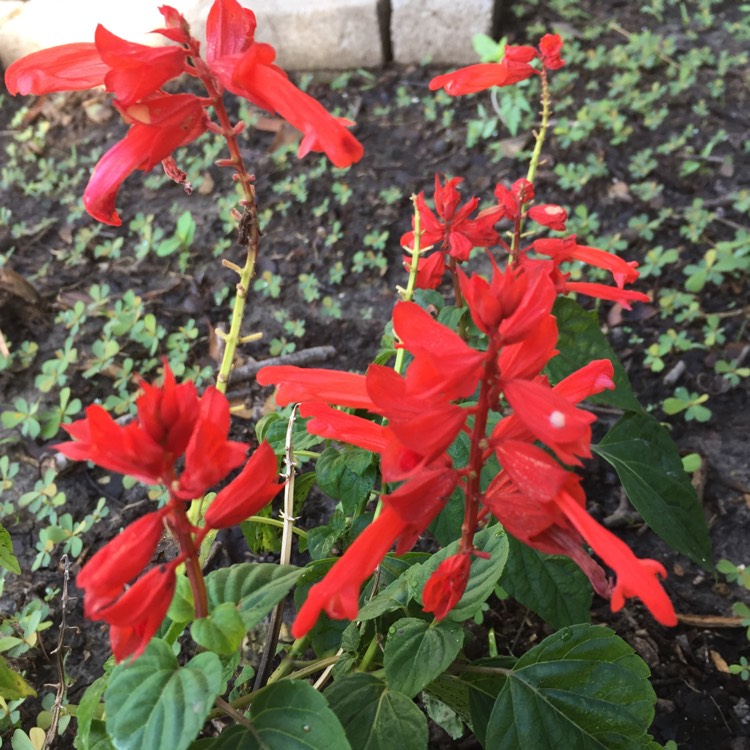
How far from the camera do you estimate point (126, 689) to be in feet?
2.75

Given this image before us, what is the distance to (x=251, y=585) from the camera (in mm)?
958

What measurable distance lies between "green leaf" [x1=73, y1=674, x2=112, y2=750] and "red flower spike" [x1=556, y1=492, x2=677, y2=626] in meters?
0.64

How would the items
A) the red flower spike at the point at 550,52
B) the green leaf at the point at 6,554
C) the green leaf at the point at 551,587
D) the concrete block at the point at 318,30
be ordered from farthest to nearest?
the concrete block at the point at 318,30, the red flower spike at the point at 550,52, the green leaf at the point at 551,587, the green leaf at the point at 6,554

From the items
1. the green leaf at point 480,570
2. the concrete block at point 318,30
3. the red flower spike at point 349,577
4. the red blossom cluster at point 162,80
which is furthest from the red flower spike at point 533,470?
the concrete block at point 318,30

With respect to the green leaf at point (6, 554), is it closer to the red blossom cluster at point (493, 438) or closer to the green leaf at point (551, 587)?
the red blossom cluster at point (493, 438)

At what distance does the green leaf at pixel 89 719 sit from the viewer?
0.91 m

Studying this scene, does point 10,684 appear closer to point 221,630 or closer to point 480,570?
point 221,630

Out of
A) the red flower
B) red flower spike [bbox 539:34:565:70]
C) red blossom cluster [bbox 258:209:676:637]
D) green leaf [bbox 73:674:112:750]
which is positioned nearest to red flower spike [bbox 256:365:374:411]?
red blossom cluster [bbox 258:209:676:637]

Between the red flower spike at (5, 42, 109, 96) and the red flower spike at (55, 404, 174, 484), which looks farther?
the red flower spike at (5, 42, 109, 96)

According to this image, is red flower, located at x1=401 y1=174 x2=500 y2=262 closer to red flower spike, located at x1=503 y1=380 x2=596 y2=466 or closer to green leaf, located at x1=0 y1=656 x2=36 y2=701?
red flower spike, located at x1=503 y1=380 x2=596 y2=466

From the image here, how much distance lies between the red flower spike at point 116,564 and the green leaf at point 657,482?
3.49ft

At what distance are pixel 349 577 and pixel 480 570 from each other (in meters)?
0.37

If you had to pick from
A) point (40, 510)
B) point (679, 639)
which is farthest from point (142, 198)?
point (679, 639)

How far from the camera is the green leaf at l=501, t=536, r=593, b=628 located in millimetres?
1356
